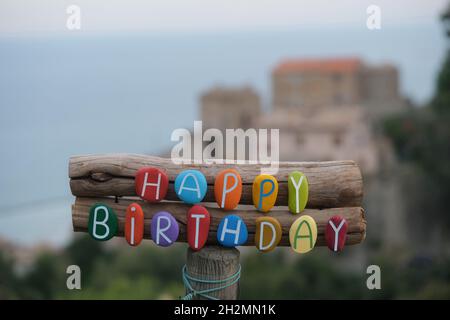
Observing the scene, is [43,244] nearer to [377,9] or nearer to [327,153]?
[327,153]

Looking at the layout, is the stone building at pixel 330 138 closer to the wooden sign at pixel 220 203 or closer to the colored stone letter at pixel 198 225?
the wooden sign at pixel 220 203

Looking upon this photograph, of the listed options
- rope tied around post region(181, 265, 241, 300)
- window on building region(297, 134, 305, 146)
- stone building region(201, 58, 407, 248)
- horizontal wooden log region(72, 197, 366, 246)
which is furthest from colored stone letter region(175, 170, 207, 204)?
window on building region(297, 134, 305, 146)

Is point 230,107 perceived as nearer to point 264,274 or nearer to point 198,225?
point 264,274

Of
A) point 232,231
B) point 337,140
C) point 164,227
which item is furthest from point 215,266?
point 337,140

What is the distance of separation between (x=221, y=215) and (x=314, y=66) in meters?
51.0

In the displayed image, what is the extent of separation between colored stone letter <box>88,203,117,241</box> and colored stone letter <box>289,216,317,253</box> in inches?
37.6

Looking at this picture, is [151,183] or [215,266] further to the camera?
[215,266]

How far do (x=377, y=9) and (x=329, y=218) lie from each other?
176 centimetres

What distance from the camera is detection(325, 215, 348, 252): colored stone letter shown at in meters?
3.62

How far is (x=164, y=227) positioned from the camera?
3584mm

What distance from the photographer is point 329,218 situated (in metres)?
3.65

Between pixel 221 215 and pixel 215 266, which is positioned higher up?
pixel 221 215

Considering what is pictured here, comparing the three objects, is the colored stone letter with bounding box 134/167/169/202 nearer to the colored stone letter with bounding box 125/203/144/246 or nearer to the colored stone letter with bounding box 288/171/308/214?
the colored stone letter with bounding box 125/203/144/246

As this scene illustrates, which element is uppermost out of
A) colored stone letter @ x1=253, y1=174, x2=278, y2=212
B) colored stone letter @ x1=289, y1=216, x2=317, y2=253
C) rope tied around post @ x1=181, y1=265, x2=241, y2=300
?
colored stone letter @ x1=253, y1=174, x2=278, y2=212
